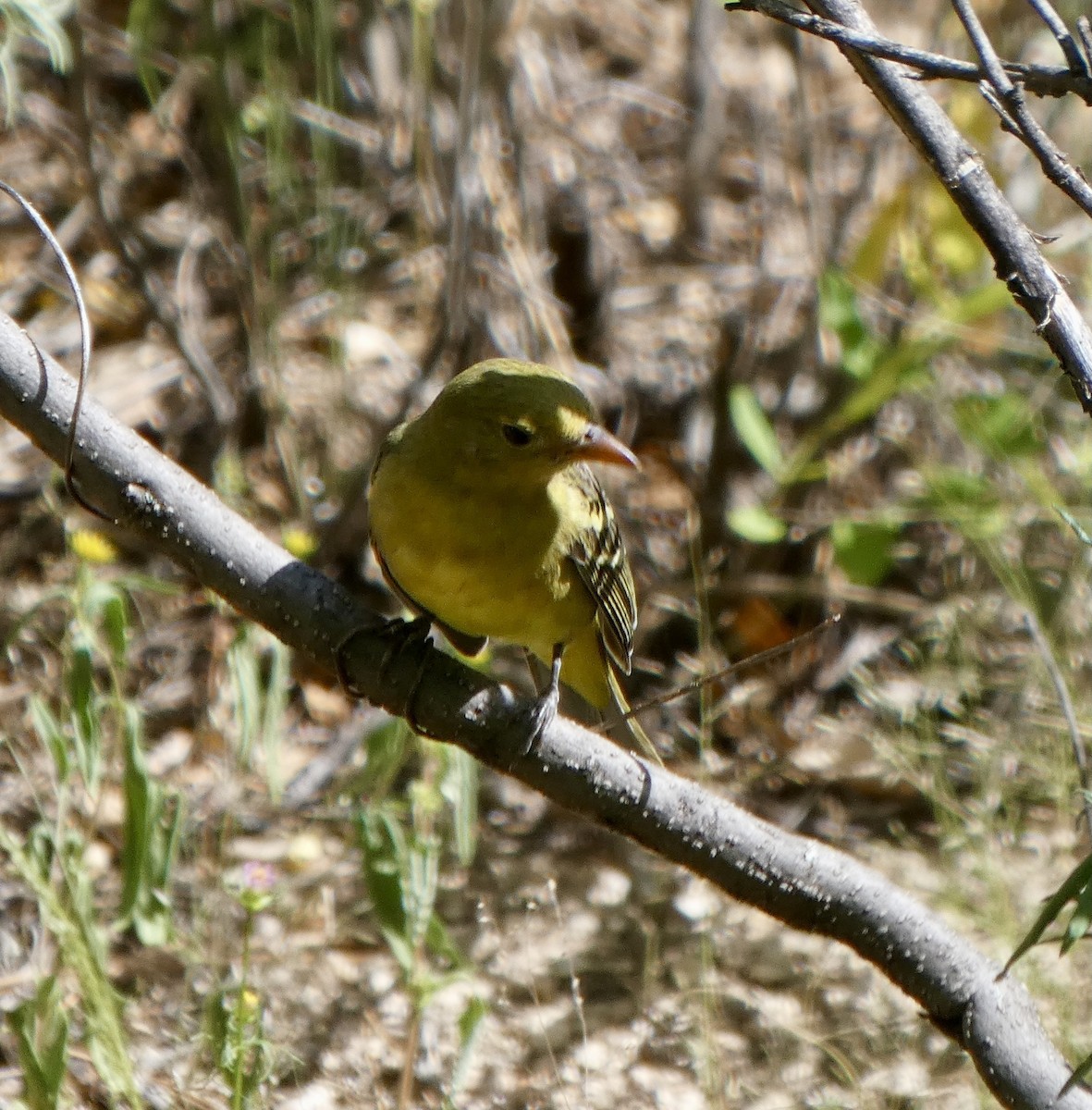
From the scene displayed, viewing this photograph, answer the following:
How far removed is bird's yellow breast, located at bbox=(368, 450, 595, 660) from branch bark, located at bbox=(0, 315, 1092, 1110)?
49 cm

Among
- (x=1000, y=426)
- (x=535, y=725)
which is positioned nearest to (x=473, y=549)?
(x=535, y=725)

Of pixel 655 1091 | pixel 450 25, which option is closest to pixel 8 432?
pixel 450 25

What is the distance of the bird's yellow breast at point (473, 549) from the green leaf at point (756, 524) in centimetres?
152

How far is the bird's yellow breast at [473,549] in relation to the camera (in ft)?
11.8

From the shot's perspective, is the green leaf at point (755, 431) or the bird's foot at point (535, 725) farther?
the green leaf at point (755, 431)

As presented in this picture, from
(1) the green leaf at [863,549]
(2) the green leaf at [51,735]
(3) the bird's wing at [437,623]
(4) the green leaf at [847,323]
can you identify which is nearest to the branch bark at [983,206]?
(3) the bird's wing at [437,623]

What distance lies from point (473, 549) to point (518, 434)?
0.30 meters

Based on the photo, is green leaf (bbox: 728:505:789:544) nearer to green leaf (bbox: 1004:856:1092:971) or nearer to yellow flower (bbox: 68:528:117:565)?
yellow flower (bbox: 68:528:117:565)

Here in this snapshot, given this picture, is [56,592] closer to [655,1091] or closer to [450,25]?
[655,1091]

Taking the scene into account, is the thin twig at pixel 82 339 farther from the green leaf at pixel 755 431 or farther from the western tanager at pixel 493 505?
the green leaf at pixel 755 431

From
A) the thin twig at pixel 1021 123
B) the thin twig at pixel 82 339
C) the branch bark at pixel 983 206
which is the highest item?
the thin twig at pixel 1021 123

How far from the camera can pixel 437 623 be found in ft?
12.6

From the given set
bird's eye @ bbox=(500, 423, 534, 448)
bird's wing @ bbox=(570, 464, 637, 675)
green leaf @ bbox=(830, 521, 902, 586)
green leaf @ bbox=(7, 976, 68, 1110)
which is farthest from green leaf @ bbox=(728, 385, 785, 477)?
green leaf @ bbox=(7, 976, 68, 1110)

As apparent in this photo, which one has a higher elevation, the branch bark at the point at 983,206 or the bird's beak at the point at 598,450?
the branch bark at the point at 983,206
